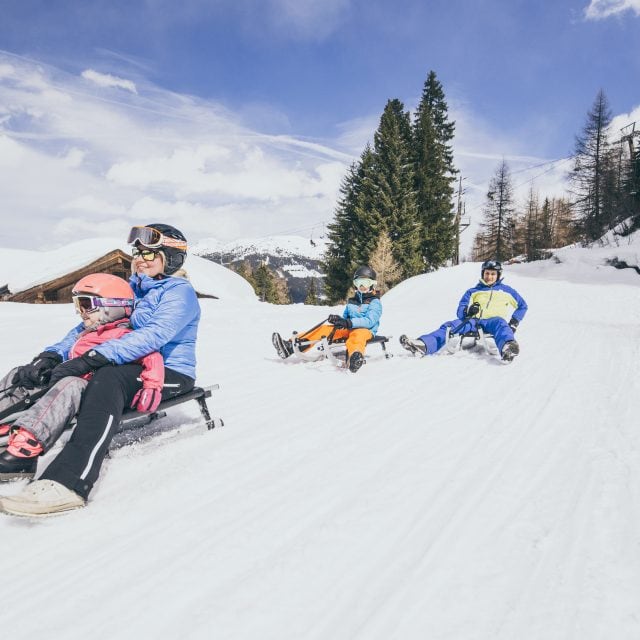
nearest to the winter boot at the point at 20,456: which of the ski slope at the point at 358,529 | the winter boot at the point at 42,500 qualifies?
the ski slope at the point at 358,529

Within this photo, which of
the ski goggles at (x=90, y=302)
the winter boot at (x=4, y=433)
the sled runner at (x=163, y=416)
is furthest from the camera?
the sled runner at (x=163, y=416)

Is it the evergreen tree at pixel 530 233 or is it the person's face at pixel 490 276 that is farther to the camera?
the evergreen tree at pixel 530 233

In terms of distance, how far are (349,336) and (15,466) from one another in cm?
411

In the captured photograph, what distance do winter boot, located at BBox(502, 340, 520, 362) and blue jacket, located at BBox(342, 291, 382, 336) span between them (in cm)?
178

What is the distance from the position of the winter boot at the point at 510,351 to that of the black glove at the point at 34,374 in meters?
5.21

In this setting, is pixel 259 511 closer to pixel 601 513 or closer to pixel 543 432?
pixel 601 513

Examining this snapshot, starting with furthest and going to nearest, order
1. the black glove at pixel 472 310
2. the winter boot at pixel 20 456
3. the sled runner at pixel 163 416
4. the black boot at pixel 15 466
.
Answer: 1. the black glove at pixel 472 310
2. the sled runner at pixel 163 416
3. the black boot at pixel 15 466
4. the winter boot at pixel 20 456

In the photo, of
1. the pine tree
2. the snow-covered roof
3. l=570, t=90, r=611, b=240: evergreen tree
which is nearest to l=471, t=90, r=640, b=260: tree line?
l=570, t=90, r=611, b=240: evergreen tree

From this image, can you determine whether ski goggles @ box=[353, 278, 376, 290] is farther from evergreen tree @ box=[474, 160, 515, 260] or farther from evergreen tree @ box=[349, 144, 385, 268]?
evergreen tree @ box=[474, 160, 515, 260]

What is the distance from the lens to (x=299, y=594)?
1.69 meters

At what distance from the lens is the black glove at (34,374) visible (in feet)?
9.56

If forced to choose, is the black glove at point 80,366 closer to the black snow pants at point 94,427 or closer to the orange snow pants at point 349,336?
the black snow pants at point 94,427

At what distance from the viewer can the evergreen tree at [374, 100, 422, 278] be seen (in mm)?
30984

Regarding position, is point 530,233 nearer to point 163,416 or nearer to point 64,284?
point 64,284
